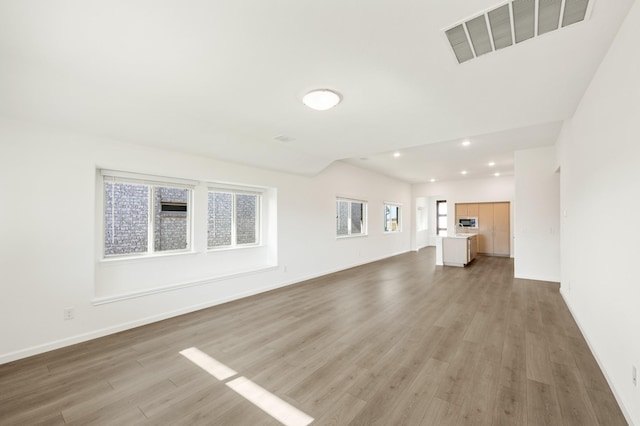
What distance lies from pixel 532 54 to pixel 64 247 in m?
4.80

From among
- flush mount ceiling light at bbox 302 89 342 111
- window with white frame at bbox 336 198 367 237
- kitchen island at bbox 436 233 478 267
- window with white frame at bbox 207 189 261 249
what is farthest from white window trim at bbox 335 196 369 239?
flush mount ceiling light at bbox 302 89 342 111

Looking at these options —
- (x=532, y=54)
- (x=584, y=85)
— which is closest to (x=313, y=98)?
(x=532, y=54)

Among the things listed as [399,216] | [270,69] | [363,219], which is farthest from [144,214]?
[399,216]

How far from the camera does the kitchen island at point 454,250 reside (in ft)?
24.5

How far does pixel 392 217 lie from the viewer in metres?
10.1

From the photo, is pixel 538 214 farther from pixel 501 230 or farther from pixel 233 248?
pixel 233 248

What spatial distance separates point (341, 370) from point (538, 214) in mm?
5659

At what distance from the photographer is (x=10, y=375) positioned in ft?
7.90

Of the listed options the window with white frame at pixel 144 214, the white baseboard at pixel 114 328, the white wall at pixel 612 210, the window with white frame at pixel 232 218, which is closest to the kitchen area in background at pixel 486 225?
the white wall at pixel 612 210

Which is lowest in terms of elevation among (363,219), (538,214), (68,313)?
(68,313)

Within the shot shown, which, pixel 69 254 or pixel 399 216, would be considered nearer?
pixel 69 254

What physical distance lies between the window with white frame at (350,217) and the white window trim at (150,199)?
3.86 meters

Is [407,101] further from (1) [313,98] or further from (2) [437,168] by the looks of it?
(2) [437,168]

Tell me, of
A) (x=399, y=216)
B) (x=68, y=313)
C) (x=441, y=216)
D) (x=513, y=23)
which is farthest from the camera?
(x=441, y=216)
